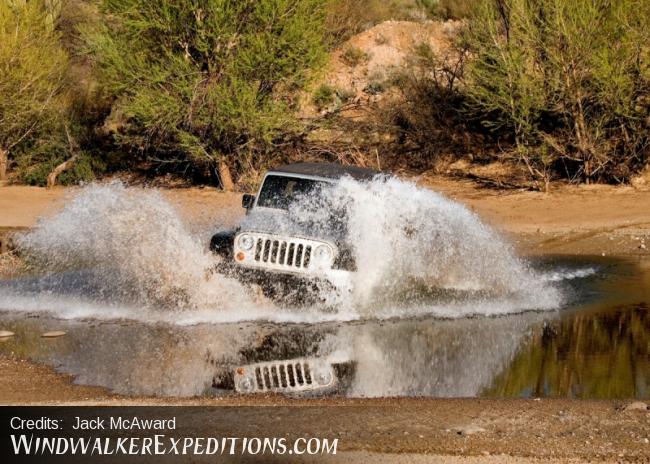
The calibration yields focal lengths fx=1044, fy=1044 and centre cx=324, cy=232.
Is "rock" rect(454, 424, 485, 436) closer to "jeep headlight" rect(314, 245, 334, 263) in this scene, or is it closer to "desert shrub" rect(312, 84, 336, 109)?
"jeep headlight" rect(314, 245, 334, 263)

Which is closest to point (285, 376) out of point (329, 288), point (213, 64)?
point (329, 288)

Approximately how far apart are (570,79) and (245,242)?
484 inches

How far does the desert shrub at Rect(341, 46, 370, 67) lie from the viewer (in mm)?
33031

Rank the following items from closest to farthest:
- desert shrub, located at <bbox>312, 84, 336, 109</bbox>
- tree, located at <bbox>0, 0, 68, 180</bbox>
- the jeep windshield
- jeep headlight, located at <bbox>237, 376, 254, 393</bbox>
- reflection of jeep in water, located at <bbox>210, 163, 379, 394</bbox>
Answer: jeep headlight, located at <bbox>237, 376, 254, 393</bbox> → reflection of jeep in water, located at <bbox>210, 163, 379, 394</bbox> → the jeep windshield → tree, located at <bbox>0, 0, 68, 180</bbox> → desert shrub, located at <bbox>312, 84, 336, 109</bbox>

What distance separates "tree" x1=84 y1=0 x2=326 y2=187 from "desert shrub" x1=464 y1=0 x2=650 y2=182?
13.5 feet

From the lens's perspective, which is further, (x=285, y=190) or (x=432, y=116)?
(x=432, y=116)

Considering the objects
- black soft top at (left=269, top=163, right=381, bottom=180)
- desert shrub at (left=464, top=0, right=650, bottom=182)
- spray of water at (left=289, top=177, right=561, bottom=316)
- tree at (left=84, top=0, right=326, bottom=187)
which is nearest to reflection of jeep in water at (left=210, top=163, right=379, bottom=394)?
black soft top at (left=269, top=163, right=381, bottom=180)

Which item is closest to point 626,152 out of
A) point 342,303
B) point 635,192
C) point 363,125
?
point 635,192

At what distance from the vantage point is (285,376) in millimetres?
8969

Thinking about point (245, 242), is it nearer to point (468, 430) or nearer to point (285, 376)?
point (285, 376)

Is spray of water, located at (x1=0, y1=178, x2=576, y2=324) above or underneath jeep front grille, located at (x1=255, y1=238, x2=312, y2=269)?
underneath

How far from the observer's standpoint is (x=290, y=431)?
6.96m

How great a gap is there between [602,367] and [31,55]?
20721mm

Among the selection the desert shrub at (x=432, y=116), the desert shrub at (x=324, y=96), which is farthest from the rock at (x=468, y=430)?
the desert shrub at (x=324, y=96)
